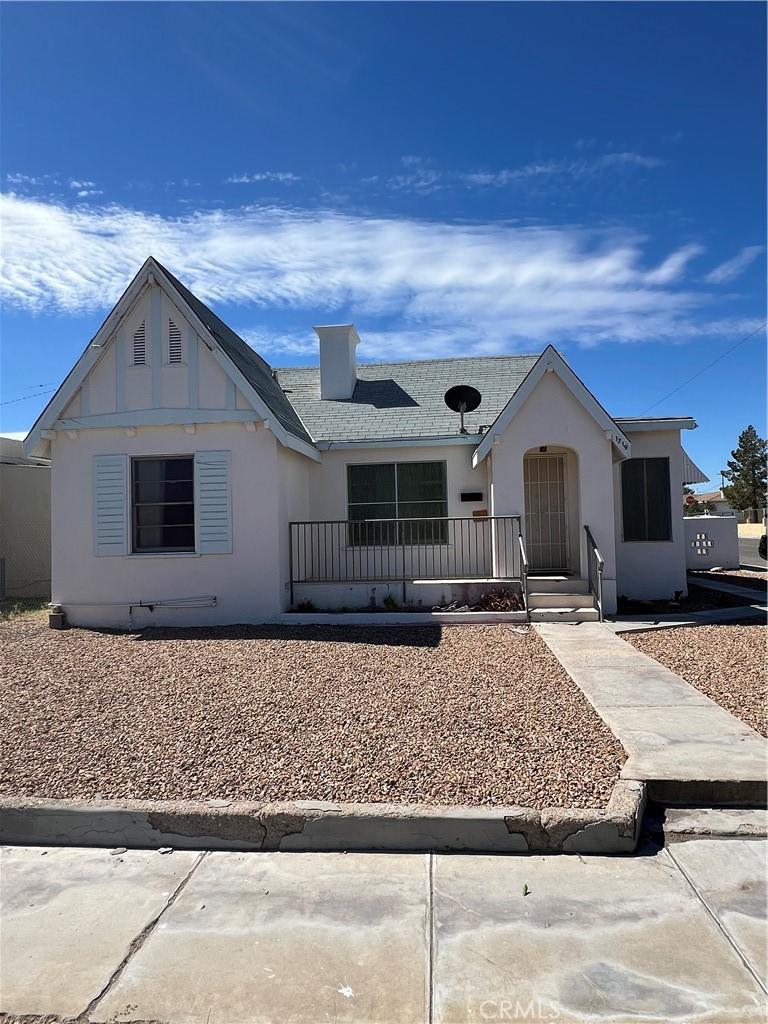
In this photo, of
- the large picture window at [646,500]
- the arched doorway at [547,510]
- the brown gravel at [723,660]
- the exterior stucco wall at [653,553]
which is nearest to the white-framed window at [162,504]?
the arched doorway at [547,510]

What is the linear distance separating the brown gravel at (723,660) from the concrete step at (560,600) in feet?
3.61

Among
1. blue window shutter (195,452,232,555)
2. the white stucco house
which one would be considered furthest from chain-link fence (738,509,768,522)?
blue window shutter (195,452,232,555)

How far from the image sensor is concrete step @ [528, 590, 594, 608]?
33.6 ft

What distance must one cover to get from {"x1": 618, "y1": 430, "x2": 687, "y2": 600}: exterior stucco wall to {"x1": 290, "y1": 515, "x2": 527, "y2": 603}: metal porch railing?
259 cm

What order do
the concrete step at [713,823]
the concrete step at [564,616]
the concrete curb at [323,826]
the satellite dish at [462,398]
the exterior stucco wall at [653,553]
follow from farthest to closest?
the satellite dish at [462,398], the exterior stucco wall at [653,553], the concrete step at [564,616], the concrete step at [713,823], the concrete curb at [323,826]

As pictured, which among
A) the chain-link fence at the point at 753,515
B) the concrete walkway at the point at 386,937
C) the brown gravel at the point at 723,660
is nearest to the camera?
the concrete walkway at the point at 386,937

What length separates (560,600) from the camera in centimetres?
1025

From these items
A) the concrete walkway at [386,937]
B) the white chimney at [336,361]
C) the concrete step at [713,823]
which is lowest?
the concrete walkway at [386,937]

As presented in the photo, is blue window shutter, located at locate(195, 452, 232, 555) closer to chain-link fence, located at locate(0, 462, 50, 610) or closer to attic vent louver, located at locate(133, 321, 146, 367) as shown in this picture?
attic vent louver, located at locate(133, 321, 146, 367)

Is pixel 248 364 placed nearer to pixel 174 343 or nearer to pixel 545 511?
pixel 174 343

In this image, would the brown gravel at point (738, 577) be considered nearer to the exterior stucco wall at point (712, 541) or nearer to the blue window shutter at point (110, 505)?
the exterior stucco wall at point (712, 541)

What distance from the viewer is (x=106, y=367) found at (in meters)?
10.6

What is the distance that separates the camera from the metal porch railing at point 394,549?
1188 cm

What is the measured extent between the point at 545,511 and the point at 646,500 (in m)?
1.89
